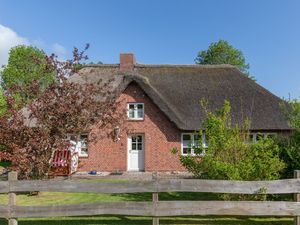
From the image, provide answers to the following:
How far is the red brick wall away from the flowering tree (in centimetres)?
872

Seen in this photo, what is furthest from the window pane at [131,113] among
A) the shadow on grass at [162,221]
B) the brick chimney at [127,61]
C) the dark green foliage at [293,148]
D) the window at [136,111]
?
the shadow on grass at [162,221]

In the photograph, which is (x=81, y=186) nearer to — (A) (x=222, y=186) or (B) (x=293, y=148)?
(A) (x=222, y=186)

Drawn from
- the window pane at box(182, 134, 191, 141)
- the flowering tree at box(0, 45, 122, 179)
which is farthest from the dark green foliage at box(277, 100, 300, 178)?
the window pane at box(182, 134, 191, 141)

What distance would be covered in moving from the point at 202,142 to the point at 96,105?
11.9 ft

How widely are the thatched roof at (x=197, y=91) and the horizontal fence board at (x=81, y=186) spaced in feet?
35.7

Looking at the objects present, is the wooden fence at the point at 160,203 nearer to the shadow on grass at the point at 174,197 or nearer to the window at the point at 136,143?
the shadow on grass at the point at 174,197

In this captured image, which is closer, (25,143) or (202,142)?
(202,142)

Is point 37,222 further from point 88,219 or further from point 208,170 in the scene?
point 208,170

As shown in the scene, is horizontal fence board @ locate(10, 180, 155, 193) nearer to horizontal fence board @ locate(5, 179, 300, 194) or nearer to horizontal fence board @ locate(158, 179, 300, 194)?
horizontal fence board @ locate(5, 179, 300, 194)

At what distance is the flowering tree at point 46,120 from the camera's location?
33.0ft

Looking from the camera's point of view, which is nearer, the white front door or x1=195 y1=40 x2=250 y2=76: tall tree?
the white front door

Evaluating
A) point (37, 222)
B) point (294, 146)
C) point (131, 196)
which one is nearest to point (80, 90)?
point (131, 196)

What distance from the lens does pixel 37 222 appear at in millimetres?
7379

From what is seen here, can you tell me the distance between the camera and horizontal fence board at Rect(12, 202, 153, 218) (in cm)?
611
